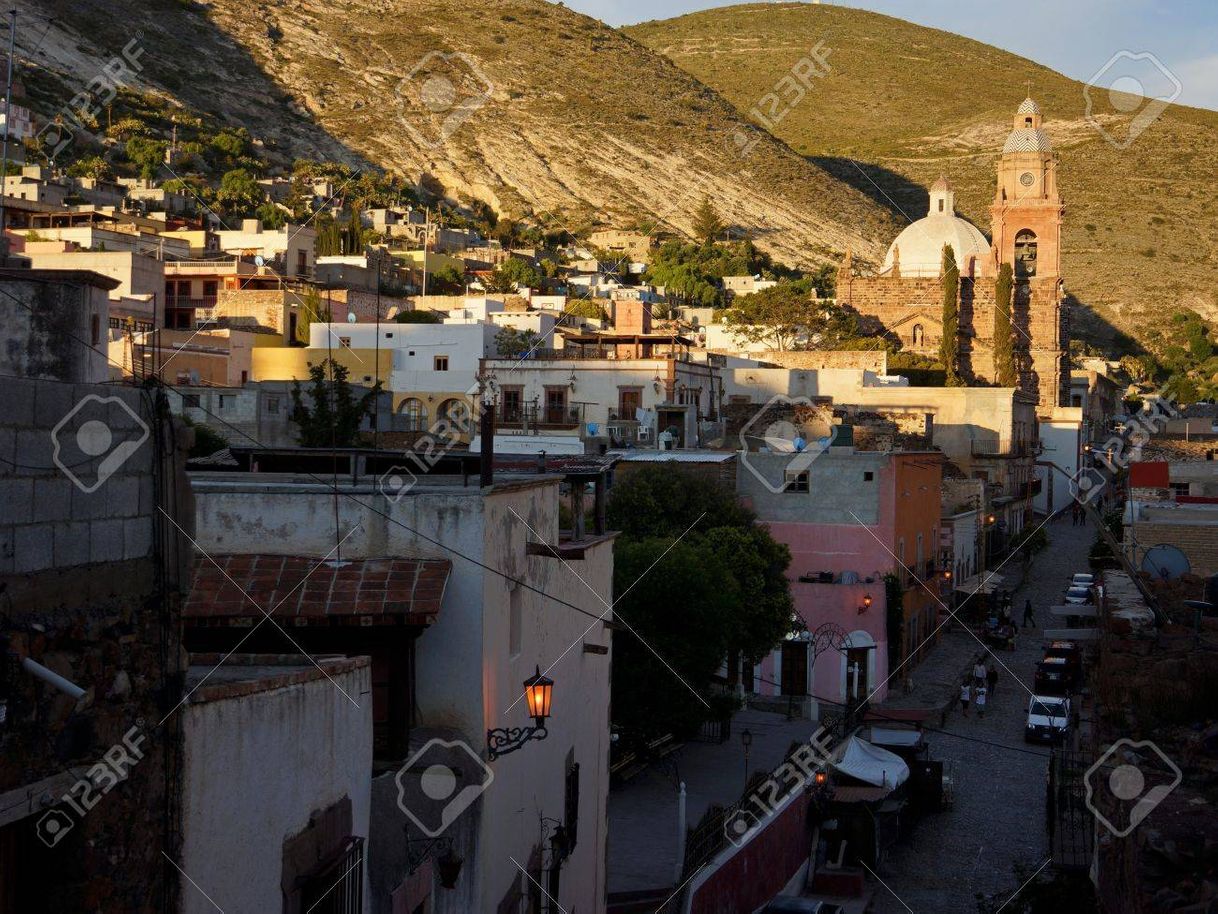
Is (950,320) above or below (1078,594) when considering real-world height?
above

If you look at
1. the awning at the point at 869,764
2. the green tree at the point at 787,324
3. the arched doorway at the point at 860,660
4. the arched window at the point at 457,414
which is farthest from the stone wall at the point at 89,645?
the green tree at the point at 787,324

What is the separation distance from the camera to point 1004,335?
67.8 m

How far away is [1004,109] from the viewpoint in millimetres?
171875

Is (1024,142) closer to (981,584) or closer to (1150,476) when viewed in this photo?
(981,584)

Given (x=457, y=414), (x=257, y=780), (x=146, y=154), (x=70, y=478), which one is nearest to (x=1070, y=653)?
(x=457, y=414)

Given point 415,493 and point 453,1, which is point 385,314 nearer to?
point 415,493

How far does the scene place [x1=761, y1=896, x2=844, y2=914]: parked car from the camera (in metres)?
16.8

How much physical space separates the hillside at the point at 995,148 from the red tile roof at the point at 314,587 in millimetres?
118691

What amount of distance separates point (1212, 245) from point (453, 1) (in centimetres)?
8396

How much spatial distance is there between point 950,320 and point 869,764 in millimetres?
49926

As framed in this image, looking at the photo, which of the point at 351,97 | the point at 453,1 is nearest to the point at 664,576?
the point at 351,97

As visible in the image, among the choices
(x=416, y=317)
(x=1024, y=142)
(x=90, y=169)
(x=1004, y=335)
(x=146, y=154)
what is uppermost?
(x=146, y=154)

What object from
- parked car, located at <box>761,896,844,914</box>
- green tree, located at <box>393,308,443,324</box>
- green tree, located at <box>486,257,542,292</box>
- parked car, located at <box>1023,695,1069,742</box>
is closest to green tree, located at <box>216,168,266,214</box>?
green tree, located at <box>486,257,542,292</box>

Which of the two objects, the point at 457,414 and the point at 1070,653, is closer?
the point at 1070,653
